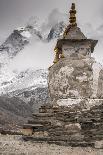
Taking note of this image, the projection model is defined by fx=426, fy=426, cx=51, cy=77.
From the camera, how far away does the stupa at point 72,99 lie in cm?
1380

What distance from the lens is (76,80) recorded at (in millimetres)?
15953

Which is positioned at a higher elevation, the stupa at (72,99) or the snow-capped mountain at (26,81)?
the snow-capped mountain at (26,81)

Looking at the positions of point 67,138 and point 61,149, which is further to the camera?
point 67,138

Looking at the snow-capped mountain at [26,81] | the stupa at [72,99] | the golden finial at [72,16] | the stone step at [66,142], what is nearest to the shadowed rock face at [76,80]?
the stupa at [72,99]

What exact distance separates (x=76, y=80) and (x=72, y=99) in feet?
2.48

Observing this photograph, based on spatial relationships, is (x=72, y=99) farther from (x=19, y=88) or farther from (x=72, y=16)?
(x=19, y=88)

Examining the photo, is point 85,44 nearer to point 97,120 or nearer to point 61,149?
point 97,120

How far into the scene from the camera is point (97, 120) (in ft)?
46.8

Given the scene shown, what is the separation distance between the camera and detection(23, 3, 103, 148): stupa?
45.3 ft

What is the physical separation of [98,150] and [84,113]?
2035 mm

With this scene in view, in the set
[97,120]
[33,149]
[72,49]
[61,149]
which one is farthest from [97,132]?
[72,49]

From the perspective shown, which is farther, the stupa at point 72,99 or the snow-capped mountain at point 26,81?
the snow-capped mountain at point 26,81

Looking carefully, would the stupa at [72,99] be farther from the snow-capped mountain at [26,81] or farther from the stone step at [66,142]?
the snow-capped mountain at [26,81]

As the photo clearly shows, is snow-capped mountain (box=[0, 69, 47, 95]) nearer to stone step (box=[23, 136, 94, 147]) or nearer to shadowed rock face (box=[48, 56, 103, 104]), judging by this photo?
shadowed rock face (box=[48, 56, 103, 104])
